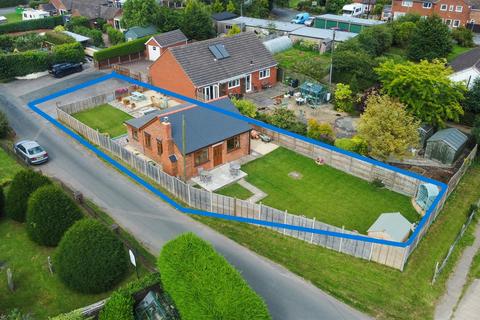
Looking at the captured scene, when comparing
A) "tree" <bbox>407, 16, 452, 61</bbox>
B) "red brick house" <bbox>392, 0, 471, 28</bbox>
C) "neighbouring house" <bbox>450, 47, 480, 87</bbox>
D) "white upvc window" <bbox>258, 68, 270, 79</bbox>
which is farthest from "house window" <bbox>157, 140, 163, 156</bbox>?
"red brick house" <bbox>392, 0, 471, 28</bbox>

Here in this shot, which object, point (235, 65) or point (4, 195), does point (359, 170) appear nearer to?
point (235, 65)

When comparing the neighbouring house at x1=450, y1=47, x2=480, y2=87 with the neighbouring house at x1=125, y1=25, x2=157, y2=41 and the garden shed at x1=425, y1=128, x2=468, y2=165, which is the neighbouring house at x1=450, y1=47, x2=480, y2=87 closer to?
the garden shed at x1=425, y1=128, x2=468, y2=165

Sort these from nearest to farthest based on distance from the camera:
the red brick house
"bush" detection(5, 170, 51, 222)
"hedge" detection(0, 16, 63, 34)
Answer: "bush" detection(5, 170, 51, 222)
the red brick house
"hedge" detection(0, 16, 63, 34)

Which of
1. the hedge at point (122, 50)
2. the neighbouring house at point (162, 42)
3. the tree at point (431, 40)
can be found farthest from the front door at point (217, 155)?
the tree at point (431, 40)

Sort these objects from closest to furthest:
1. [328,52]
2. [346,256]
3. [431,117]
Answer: [346,256], [431,117], [328,52]

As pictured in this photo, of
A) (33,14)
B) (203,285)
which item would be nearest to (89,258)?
(203,285)

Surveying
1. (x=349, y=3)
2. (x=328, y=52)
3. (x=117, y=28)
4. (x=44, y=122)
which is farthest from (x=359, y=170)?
(x=349, y=3)
